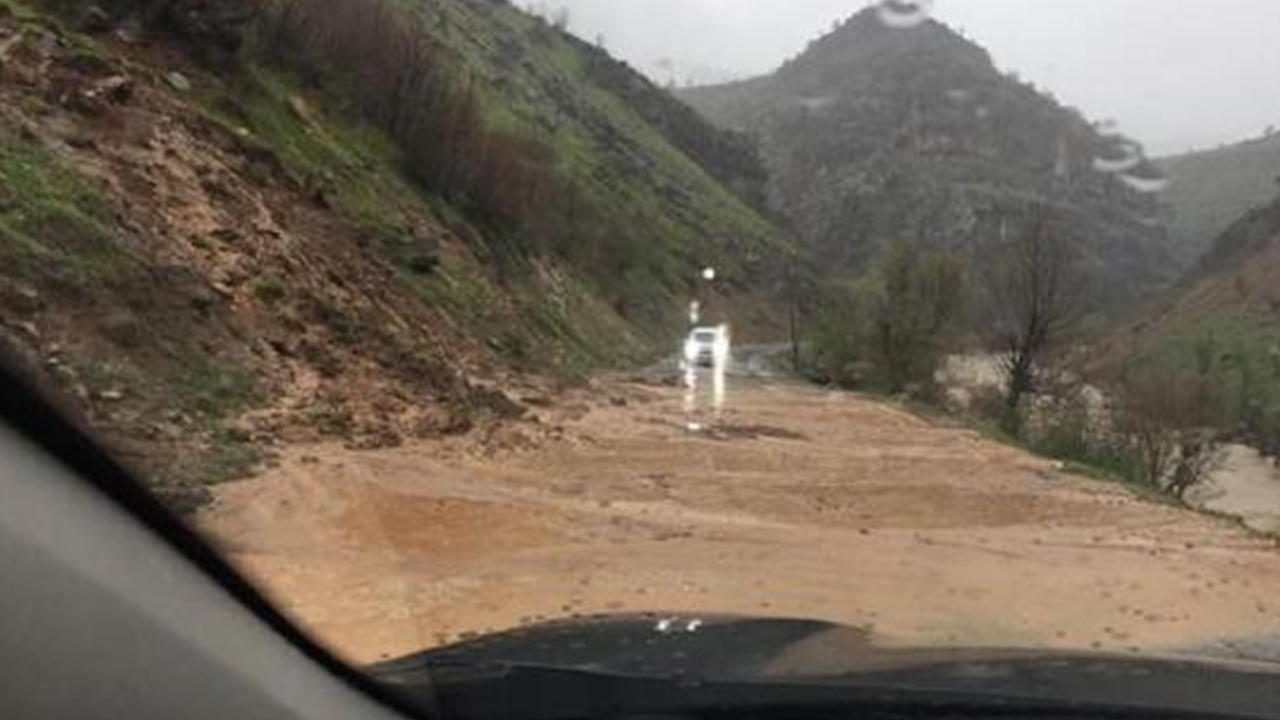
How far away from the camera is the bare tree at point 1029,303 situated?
153 ft

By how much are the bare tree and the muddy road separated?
19995mm

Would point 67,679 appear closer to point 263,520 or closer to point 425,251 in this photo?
point 263,520

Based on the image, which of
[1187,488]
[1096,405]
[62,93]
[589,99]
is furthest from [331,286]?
[589,99]

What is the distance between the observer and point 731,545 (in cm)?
1648

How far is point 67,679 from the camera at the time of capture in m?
2.43

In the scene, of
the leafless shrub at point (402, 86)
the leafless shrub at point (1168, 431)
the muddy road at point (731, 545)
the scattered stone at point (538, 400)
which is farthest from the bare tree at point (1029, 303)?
the muddy road at point (731, 545)

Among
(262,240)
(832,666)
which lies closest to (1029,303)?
(262,240)

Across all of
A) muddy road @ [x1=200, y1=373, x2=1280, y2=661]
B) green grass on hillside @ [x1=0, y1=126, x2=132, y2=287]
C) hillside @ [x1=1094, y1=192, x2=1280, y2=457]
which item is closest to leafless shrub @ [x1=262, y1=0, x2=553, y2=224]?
muddy road @ [x1=200, y1=373, x2=1280, y2=661]

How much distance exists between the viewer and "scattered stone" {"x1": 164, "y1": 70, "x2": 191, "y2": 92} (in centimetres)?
2739

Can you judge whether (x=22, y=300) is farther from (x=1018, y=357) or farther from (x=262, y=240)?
(x=1018, y=357)

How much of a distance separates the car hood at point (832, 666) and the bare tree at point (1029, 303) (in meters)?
41.3

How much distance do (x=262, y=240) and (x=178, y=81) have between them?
5081 mm

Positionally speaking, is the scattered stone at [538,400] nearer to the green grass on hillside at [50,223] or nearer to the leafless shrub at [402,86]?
the green grass on hillside at [50,223]

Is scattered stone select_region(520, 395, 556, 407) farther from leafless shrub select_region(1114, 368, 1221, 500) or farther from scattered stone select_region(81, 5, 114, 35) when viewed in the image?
leafless shrub select_region(1114, 368, 1221, 500)
